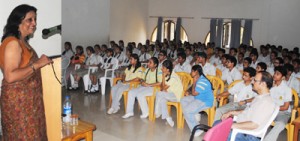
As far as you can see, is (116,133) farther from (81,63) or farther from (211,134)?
(81,63)

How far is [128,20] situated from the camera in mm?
10961

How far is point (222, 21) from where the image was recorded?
10.2 m

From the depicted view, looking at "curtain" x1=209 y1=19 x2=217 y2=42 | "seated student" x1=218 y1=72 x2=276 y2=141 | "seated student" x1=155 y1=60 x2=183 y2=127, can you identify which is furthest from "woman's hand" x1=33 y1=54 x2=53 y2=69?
"curtain" x1=209 y1=19 x2=217 y2=42

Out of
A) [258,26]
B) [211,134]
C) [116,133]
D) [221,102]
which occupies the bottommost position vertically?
[116,133]

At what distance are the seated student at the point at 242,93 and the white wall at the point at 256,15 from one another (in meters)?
5.95

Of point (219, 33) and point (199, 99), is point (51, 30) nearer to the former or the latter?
point (199, 99)

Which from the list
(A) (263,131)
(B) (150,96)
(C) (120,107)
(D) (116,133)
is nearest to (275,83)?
(A) (263,131)

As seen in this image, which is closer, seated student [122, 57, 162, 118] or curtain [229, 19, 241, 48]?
seated student [122, 57, 162, 118]

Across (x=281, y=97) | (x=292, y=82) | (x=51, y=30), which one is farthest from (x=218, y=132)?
(x=292, y=82)

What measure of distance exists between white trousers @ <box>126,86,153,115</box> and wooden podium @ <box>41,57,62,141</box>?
7.49 feet

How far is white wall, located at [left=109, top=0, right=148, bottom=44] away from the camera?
1011 cm

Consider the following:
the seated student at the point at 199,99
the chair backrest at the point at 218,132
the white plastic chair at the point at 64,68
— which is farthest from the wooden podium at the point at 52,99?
the white plastic chair at the point at 64,68

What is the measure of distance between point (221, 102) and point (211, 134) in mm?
2422

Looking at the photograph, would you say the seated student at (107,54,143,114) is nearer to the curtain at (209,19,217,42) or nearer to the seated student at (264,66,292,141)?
the seated student at (264,66,292,141)
